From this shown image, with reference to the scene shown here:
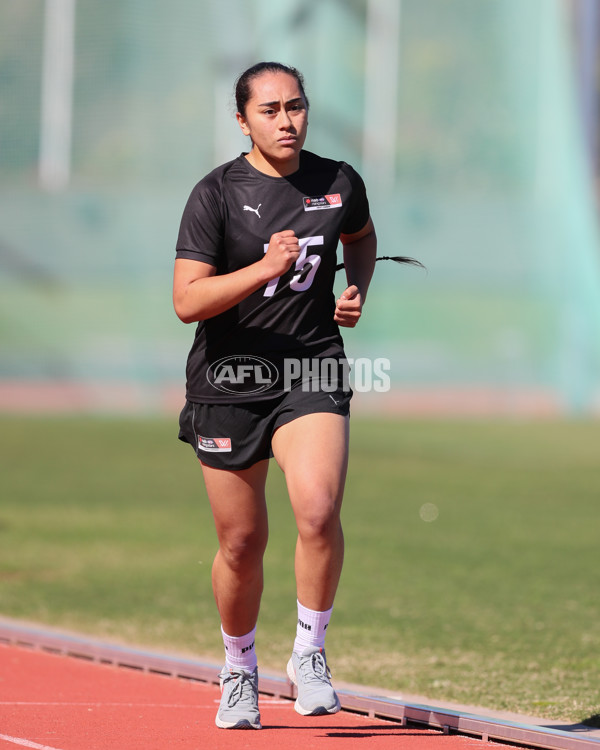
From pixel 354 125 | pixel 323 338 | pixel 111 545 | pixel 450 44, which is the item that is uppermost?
pixel 450 44

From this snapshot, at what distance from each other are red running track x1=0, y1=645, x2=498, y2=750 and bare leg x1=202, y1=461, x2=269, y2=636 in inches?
17.7

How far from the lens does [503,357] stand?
3600 centimetres

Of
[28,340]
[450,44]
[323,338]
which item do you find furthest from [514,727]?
[450,44]

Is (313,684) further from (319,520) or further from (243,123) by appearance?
(243,123)

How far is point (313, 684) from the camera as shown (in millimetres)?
4543

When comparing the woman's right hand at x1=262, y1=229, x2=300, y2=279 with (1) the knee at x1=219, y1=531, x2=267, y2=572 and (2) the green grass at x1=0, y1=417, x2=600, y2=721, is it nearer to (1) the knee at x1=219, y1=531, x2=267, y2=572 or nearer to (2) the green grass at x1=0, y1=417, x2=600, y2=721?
(1) the knee at x1=219, y1=531, x2=267, y2=572

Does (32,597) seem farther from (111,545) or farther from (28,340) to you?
(28,340)

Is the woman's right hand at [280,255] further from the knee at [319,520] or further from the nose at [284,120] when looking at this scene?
the knee at [319,520]

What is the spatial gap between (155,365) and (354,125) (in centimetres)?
961

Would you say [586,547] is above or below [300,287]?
below

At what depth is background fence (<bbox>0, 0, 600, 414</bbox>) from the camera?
33.9m

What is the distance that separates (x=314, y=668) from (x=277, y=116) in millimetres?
2052

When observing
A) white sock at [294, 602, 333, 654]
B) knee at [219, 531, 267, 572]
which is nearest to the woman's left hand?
A: knee at [219, 531, 267, 572]

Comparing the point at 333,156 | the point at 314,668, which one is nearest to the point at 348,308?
the point at 314,668
